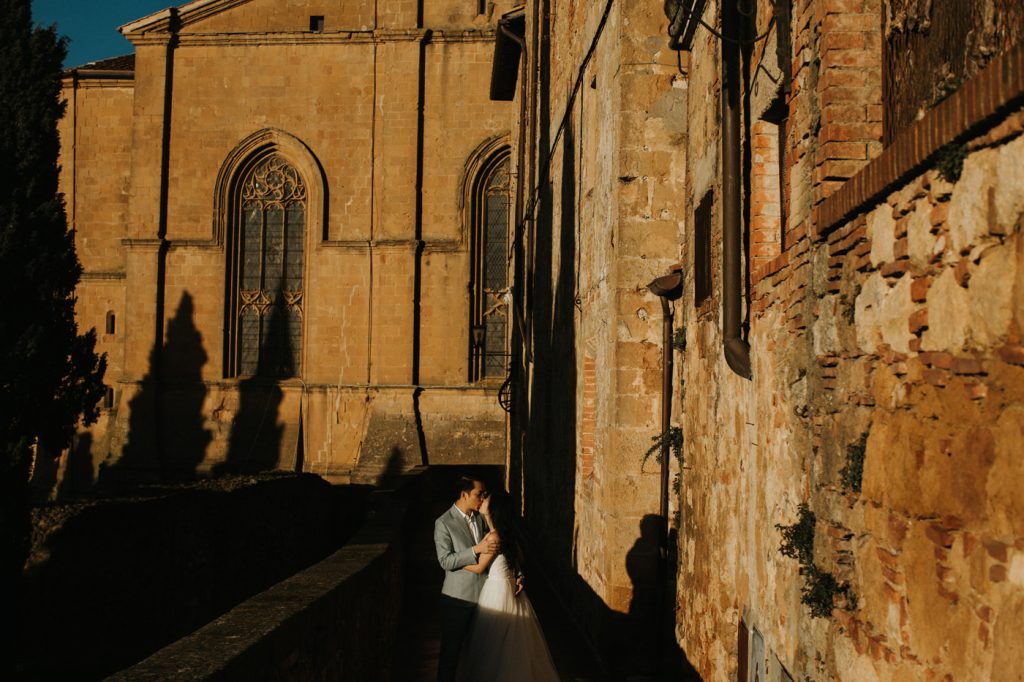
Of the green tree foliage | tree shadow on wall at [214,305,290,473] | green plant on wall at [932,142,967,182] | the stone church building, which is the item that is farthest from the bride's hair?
tree shadow on wall at [214,305,290,473]

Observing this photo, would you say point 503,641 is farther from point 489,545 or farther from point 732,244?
point 732,244

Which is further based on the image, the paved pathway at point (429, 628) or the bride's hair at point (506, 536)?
the paved pathway at point (429, 628)

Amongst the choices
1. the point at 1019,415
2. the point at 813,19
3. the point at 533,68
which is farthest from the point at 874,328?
the point at 533,68

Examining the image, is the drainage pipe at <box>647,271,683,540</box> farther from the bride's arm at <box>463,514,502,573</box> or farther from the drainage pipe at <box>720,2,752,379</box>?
the drainage pipe at <box>720,2,752,379</box>

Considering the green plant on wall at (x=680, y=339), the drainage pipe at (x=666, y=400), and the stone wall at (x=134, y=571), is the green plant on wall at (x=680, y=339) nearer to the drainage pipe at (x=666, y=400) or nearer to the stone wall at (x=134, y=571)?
the drainage pipe at (x=666, y=400)

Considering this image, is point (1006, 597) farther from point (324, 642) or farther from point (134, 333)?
point (134, 333)

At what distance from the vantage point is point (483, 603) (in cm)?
629

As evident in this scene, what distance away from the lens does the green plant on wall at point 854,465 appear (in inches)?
A: 142

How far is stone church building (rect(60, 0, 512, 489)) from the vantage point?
24.7m

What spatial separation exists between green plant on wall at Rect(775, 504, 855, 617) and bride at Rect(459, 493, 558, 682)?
7.18ft

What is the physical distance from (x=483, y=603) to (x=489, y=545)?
331 mm

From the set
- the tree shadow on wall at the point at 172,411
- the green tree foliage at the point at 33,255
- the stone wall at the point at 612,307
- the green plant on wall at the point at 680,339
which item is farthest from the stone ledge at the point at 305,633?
the tree shadow on wall at the point at 172,411

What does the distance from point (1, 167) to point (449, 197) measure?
1042 cm

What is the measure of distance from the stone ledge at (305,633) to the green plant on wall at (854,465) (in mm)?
2134
